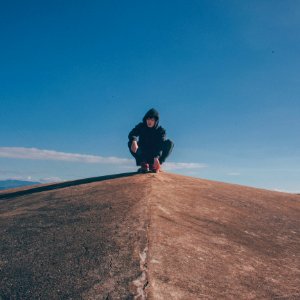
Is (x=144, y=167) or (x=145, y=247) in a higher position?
(x=144, y=167)

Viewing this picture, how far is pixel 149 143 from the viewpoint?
1024 centimetres

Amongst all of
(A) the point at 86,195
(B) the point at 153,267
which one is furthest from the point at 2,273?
(A) the point at 86,195

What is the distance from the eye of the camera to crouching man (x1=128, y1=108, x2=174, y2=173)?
1000cm

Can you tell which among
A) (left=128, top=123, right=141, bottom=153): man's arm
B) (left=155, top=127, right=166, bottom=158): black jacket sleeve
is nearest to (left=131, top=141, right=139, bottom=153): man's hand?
(left=128, top=123, right=141, bottom=153): man's arm

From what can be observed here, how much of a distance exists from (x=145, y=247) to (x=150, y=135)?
606 cm

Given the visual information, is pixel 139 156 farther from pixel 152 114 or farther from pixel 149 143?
pixel 152 114

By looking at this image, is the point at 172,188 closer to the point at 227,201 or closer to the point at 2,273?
the point at 227,201

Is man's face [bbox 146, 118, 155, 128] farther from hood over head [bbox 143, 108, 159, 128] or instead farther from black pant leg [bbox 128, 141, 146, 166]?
black pant leg [bbox 128, 141, 146, 166]

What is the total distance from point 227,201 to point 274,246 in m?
2.55

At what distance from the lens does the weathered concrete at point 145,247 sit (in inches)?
148

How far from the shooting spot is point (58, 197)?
780cm

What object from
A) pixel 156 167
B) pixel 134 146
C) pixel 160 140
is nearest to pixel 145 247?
pixel 156 167

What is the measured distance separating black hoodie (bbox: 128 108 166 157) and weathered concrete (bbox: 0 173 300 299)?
7.87 feet

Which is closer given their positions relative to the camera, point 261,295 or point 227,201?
point 261,295
